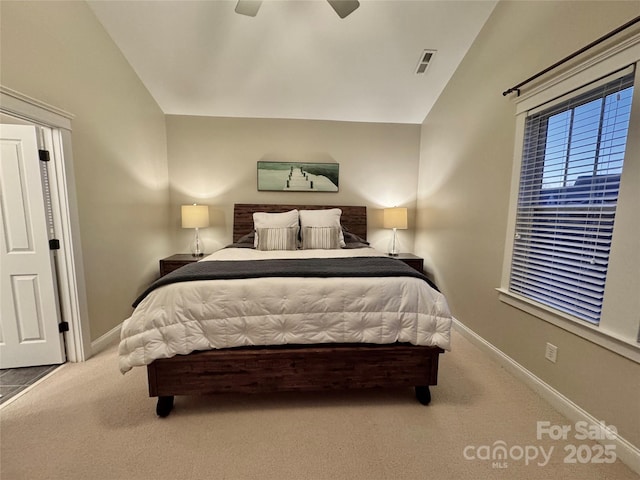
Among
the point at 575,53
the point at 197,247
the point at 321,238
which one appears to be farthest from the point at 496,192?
the point at 197,247

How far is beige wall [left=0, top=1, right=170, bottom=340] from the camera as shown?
1.83 metres

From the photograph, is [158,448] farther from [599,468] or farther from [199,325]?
[599,468]

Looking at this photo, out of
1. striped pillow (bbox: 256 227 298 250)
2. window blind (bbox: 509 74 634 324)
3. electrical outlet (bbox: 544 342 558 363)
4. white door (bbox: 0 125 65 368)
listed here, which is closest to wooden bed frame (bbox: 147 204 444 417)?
electrical outlet (bbox: 544 342 558 363)

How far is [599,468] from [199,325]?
7.49ft

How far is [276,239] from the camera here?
10.0 feet

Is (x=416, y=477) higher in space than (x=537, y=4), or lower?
lower

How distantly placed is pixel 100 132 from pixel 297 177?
6.99ft

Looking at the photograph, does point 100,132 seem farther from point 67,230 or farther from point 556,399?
point 556,399

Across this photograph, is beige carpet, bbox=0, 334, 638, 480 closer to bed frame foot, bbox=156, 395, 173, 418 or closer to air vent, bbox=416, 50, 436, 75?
bed frame foot, bbox=156, 395, 173, 418

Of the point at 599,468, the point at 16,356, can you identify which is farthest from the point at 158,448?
the point at 599,468

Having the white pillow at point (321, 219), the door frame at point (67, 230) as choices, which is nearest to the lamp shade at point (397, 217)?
the white pillow at point (321, 219)

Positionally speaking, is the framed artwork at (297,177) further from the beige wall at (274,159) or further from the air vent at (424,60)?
the air vent at (424,60)

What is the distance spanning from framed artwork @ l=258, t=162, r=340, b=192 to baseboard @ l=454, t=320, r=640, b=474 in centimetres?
250

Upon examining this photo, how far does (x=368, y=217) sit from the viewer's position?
3871 millimetres
